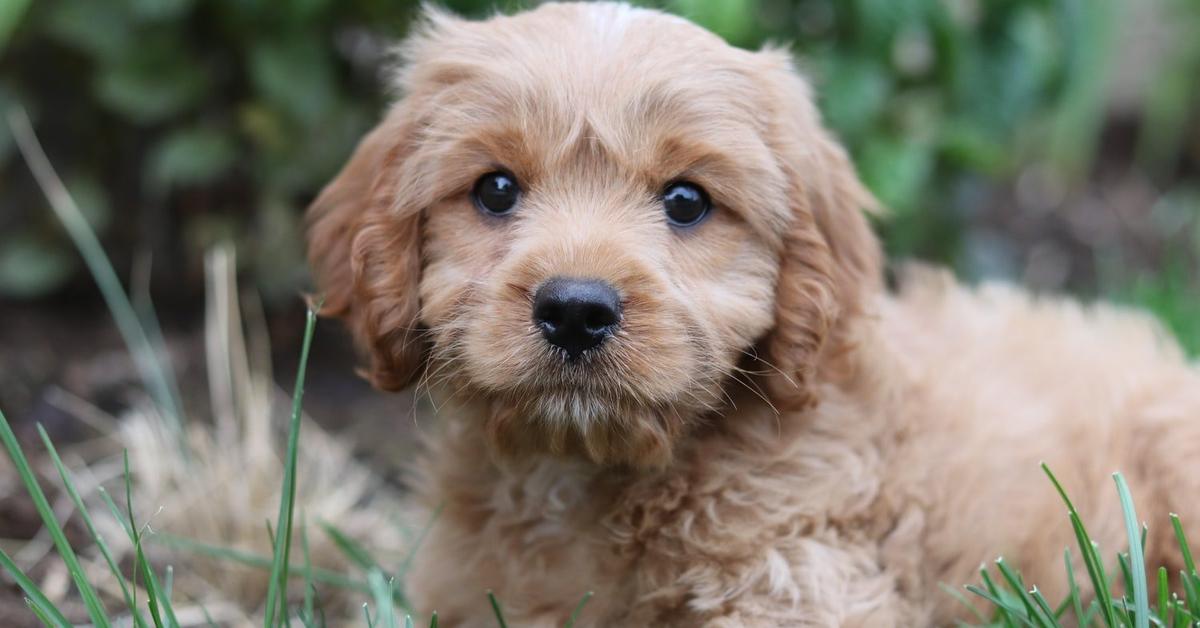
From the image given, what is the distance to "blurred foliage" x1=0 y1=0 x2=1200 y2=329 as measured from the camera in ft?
14.8

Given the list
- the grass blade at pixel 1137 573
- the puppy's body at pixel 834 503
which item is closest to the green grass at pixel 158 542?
the puppy's body at pixel 834 503

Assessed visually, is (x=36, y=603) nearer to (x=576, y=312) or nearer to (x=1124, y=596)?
(x=576, y=312)

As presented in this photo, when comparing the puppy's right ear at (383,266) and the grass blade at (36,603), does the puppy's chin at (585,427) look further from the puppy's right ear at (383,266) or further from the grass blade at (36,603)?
the grass blade at (36,603)

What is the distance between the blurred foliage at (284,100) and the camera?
14.8 feet

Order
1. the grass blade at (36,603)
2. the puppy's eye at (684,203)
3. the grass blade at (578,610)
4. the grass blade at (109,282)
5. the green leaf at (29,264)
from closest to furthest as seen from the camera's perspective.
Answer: the grass blade at (36,603) → the grass blade at (578,610) → the puppy's eye at (684,203) → the grass blade at (109,282) → the green leaf at (29,264)

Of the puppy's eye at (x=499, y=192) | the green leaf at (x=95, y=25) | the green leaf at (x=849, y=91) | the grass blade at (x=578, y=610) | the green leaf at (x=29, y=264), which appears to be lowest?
the green leaf at (x=29, y=264)

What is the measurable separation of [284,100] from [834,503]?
267cm

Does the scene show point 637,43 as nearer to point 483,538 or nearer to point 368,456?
point 483,538

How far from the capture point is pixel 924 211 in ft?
17.1

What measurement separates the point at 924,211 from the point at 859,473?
2516 millimetres

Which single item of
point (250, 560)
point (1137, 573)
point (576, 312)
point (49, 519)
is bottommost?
point (250, 560)

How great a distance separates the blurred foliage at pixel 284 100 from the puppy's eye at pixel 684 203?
1.55m

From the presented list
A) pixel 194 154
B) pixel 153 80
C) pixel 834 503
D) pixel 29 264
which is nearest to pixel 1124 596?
pixel 834 503

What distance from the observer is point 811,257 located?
286 cm
